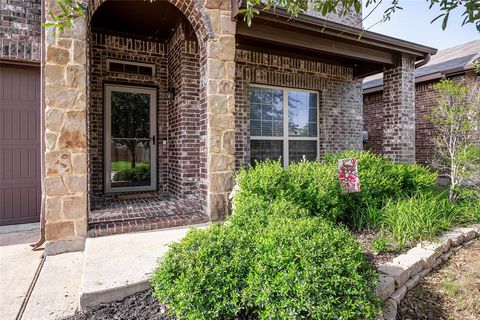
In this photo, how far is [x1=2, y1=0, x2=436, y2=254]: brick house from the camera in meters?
3.13

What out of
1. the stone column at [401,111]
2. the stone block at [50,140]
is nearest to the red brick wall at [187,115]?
the stone block at [50,140]

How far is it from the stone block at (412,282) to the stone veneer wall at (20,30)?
510cm

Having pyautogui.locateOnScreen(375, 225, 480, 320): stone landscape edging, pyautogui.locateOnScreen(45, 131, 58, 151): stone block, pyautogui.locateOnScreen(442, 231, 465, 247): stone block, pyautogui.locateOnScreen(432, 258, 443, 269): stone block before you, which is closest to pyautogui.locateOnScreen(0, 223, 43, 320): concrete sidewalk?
pyautogui.locateOnScreen(45, 131, 58, 151): stone block

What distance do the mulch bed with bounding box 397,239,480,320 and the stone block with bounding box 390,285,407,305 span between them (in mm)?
38

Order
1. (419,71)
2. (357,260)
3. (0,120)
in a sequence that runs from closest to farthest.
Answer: (357,260)
(0,120)
(419,71)

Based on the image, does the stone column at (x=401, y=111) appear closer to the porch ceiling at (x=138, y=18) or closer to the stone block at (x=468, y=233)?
the stone block at (x=468, y=233)

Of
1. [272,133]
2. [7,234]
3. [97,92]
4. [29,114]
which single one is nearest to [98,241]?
[7,234]

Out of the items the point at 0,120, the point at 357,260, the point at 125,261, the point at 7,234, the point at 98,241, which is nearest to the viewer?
the point at 357,260

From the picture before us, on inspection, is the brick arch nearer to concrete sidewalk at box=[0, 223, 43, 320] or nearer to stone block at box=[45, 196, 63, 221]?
stone block at box=[45, 196, 63, 221]

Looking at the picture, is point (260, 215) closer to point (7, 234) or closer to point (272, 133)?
point (7, 234)

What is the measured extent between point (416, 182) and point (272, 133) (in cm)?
283

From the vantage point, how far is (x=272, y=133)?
6180 millimetres

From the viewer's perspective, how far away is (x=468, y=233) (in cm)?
361

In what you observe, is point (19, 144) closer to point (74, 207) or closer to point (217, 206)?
point (74, 207)
